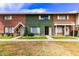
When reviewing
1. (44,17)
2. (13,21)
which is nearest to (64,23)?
(44,17)

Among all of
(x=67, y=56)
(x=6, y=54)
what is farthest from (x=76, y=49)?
(x=6, y=54)

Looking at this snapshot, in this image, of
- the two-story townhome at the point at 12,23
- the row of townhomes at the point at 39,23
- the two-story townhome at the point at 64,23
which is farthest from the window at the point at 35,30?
the two-story townhome at the point at 64,23

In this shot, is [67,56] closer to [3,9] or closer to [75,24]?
[75,24]

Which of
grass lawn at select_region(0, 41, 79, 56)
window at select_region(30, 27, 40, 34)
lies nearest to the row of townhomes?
window at select_region(30, 27, 40, 34)

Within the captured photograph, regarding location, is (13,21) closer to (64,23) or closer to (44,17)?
(44,17)

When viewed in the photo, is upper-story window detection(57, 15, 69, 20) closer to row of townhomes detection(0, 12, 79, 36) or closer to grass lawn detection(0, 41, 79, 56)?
row of townhomes detection(0, 12, 79, 36)
